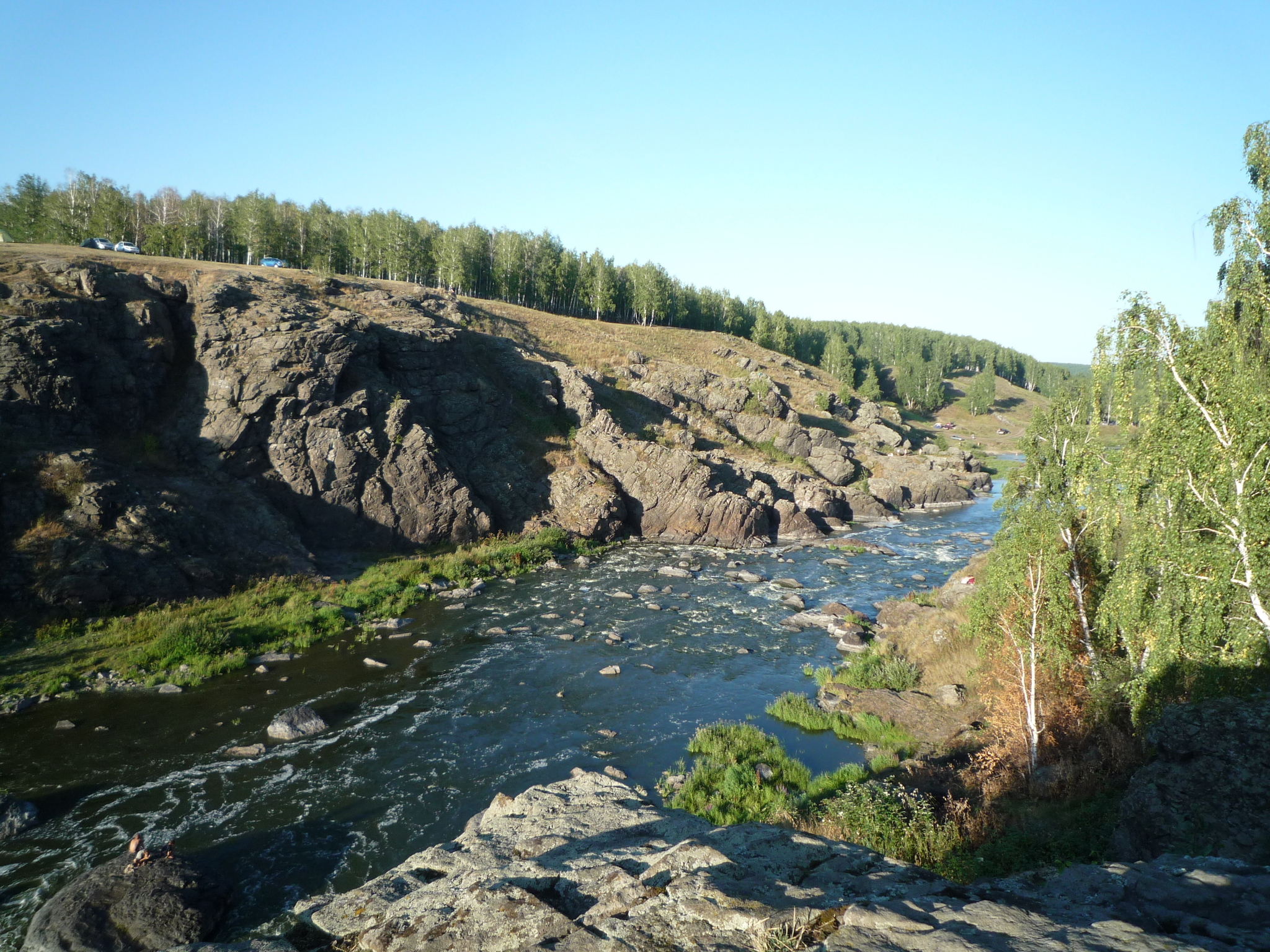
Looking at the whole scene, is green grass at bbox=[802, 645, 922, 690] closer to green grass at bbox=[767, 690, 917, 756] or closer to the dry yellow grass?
green grass at bbox=[767, 690, 917, 756]

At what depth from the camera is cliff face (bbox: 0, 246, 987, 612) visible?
27.5 metres

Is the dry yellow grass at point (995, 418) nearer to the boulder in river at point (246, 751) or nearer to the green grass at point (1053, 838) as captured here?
the green grass at point (1053, 838)

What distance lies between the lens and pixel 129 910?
11.1 m

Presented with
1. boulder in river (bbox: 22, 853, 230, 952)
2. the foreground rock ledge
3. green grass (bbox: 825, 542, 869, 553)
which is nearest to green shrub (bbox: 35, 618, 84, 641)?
boulder in river (bbox: 22, 853, 230, 952)

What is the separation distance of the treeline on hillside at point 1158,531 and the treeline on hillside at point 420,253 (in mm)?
33553

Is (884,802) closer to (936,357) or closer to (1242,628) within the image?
(1242,628)

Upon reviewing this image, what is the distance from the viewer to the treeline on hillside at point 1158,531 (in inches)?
444

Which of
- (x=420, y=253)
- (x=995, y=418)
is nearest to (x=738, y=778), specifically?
(x=420, y=253)

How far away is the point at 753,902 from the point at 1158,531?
10.9 m

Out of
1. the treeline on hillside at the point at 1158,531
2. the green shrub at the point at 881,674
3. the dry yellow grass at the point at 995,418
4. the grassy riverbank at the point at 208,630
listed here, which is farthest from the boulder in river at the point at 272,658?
the dry yellow grass at the point at 995,418

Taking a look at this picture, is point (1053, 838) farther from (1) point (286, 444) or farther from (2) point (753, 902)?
(1) point (286, 444)

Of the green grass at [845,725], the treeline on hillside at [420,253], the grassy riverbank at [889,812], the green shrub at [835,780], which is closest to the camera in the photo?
the grassy riverbank at [889,812]

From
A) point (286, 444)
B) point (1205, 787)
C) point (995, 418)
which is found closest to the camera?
point (1205, 787)

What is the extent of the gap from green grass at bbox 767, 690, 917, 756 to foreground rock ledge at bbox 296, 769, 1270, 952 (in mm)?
9762
